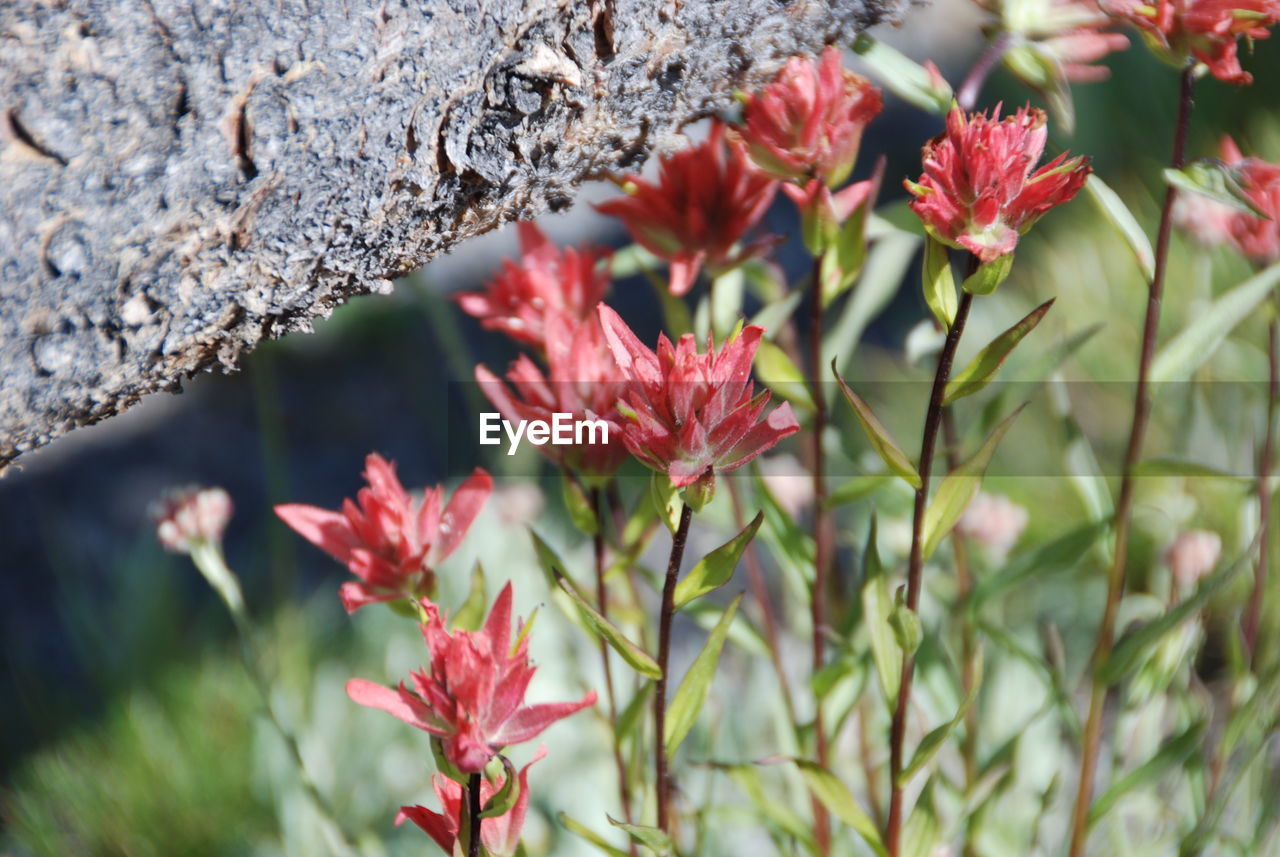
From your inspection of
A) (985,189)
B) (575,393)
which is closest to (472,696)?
(575,393)

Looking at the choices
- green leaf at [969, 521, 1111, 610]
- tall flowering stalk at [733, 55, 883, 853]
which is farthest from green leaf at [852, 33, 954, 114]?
A: green leaf at [969, 521, 1111, 610]

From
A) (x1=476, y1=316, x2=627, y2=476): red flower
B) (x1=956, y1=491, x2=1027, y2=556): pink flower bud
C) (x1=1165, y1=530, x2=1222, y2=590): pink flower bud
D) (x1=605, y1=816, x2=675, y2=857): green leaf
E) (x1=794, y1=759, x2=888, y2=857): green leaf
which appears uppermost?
(x1=476, y1=316, x2=627, y2=476): red flower

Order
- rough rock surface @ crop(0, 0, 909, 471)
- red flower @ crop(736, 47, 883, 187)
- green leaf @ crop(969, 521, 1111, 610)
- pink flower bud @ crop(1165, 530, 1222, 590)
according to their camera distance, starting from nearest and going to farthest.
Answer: rough rock surface @ crop(0, 0, 909, 471)
red flower @ crop(736, 47, 883, 187)
green leaf @ crop(969, 521, 1111, 610)
pink flower bud @ crop(1165, 530, 1222, 590)

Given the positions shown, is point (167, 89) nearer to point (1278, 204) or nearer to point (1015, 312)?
point (1278, 204)

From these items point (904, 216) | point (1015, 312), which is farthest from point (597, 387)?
point (1015, 312)

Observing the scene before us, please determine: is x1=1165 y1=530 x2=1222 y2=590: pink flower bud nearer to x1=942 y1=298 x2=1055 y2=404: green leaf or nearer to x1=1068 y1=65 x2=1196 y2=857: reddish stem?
x1=1068 y1=65 x2=1196 y2=857: reddish stem

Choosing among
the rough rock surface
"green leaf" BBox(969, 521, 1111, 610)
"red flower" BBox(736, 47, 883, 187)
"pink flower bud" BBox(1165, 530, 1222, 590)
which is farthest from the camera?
"pink flower bud" BBox(1165, 530, 1222, 590)
